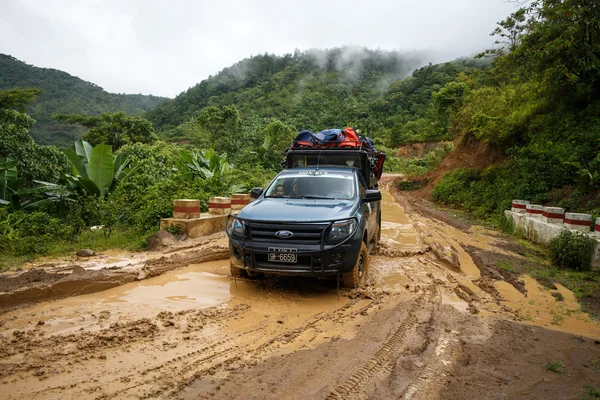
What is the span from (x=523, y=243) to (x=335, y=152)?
18.2 ft

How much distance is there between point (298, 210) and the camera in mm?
5820

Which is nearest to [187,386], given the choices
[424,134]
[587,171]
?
[587,171]

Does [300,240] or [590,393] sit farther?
[300,240]

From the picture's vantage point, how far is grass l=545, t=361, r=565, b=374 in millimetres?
3786

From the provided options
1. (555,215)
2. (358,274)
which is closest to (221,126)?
(555,215)

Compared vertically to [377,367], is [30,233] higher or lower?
higher

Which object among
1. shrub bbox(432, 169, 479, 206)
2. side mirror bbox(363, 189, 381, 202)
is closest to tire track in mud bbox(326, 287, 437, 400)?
side mirror bbox(363, 189, 381, 202)

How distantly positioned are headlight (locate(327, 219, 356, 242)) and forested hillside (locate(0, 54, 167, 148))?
5234cm

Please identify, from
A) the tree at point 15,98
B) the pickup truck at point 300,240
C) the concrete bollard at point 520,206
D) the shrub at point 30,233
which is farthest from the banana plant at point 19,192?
the tree at point 15,98

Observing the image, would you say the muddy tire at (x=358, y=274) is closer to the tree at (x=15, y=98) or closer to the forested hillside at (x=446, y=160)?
the forested hillside at (x=446, y=160)

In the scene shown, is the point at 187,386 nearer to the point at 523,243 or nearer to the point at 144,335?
the point at 144,335

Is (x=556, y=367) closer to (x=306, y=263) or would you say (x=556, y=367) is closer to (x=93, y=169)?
(x=306, y=263)

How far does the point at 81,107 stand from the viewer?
6650 centimetres

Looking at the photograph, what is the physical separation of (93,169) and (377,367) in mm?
9656
